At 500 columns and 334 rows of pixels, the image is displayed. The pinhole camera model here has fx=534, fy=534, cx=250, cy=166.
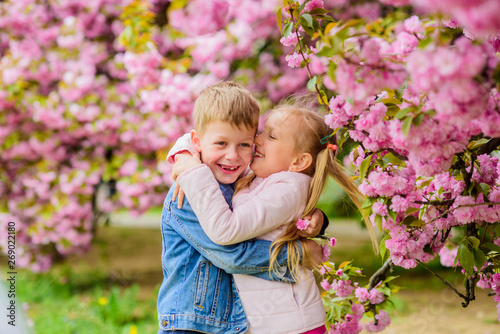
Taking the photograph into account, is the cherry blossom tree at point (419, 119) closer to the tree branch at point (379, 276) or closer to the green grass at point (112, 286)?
the tree branch at point (379, 276)

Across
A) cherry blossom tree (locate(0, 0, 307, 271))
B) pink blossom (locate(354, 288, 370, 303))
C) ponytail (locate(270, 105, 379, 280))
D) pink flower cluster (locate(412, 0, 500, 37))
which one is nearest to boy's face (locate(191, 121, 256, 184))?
ponytail (locate(270, 105, 379, 280))

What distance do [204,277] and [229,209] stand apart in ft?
0.98

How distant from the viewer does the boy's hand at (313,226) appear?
2094 mm

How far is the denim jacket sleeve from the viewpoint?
1.97 m

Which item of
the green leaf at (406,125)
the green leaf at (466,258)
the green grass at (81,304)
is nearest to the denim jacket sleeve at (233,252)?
the green leaf at (466,258)

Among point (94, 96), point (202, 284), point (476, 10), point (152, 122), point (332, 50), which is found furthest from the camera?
point (94, 96)

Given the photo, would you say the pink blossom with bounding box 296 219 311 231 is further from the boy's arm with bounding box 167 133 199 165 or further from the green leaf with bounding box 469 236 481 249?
the green leaf with bounding box 469 236 481 249

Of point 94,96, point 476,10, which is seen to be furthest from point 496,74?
point 94,96

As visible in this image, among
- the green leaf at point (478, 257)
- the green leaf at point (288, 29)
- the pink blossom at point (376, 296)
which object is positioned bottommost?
the pink blossom at point (376, 296)

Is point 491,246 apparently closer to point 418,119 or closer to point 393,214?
point 393,214

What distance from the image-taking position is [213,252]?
78.5 inches

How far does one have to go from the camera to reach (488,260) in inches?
92.4

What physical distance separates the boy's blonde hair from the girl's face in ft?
0.28

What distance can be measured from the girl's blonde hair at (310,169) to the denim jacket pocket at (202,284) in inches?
10.1
